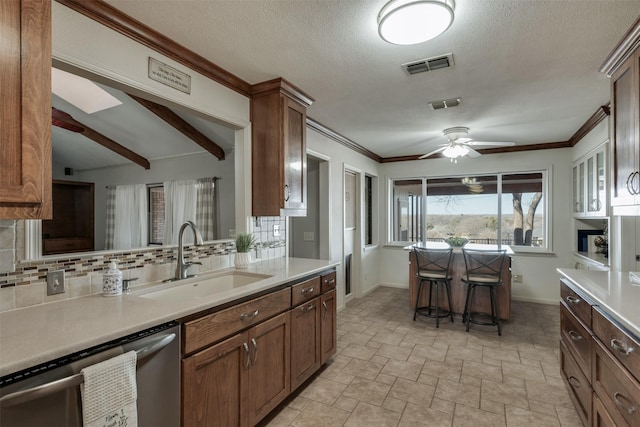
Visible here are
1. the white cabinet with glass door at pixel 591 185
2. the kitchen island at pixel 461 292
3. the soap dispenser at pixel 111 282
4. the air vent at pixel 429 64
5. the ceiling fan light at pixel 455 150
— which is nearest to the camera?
the soap dispenser at pixel 111 282

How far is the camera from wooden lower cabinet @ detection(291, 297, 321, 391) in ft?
7.36

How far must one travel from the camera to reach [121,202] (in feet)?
13.2

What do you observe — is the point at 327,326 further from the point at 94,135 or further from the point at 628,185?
the point at 94,135

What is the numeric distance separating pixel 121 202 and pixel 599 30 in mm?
4803

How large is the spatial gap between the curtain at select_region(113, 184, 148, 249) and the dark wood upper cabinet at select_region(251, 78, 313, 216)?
196 cm

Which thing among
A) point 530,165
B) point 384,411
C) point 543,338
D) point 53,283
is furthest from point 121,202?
point 530,165

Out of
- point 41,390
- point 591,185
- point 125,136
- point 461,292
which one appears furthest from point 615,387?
point 125,136

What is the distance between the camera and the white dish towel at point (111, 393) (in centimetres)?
109

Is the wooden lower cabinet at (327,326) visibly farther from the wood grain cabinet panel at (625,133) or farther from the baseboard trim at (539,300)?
the baseboard trim at (539,300)

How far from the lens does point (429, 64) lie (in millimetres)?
2305

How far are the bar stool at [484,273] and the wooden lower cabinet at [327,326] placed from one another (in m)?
1.82

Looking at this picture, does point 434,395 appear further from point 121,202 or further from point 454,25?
point 121,202

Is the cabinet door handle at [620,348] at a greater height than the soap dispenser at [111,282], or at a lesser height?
lesser

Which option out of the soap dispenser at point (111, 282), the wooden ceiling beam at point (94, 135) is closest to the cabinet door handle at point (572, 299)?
the soap dispenser at point (111, 282)
